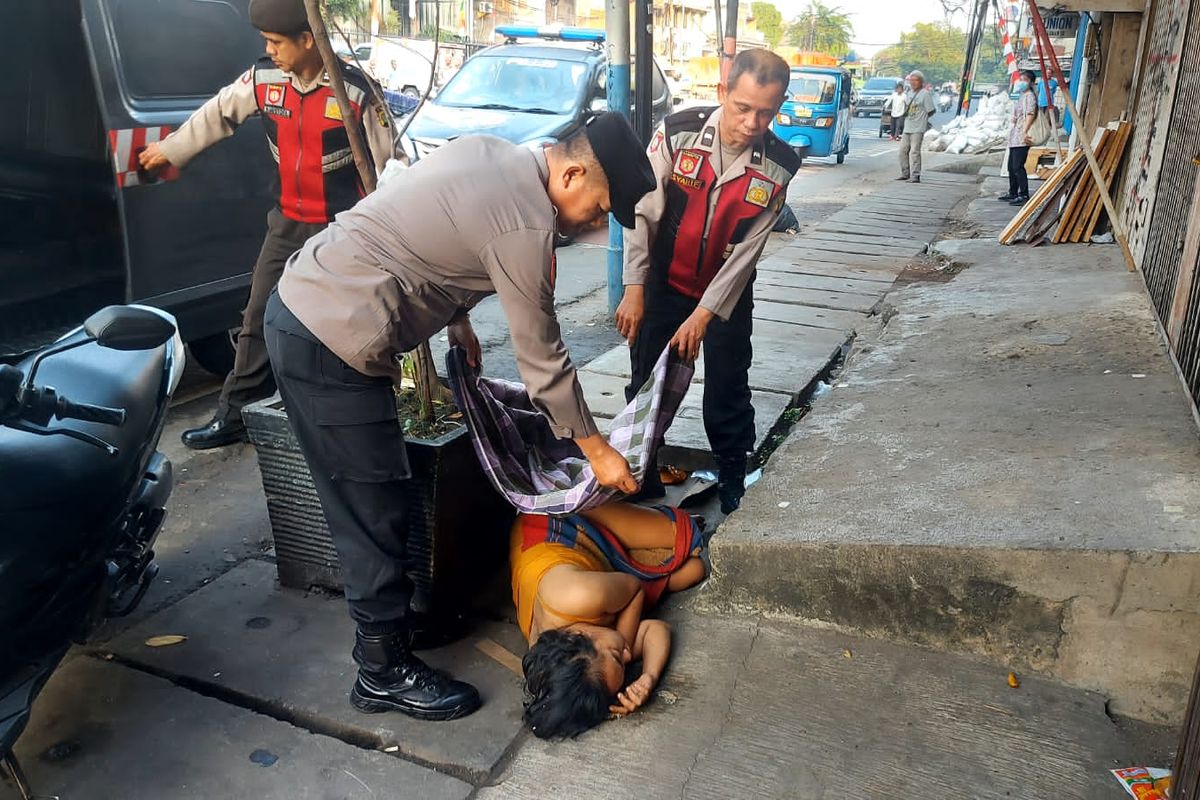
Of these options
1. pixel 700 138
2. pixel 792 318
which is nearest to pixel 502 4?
pixel 792 318

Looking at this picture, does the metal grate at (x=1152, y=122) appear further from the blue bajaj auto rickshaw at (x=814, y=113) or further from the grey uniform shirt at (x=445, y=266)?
the blue bajaj auto rickshaw at (x=814, y=113)

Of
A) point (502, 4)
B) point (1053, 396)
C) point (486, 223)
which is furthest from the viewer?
point (502, 4)

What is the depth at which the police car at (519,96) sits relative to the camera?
8727 mm

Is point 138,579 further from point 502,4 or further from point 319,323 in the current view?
point 502,4

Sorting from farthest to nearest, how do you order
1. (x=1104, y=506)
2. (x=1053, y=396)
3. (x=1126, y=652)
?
(x=1053, y=396), (x=1104, y=506), (x=1126, y=652)

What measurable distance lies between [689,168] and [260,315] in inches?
78.0

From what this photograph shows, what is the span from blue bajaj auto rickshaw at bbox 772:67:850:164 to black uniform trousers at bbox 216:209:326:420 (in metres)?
15.3

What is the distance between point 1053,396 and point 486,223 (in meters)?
2.45

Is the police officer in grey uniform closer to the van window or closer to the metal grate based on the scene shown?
the van window

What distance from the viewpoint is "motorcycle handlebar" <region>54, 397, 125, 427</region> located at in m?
1.84

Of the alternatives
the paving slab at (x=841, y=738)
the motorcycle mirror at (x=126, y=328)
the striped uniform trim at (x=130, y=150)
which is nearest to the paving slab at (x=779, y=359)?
the paving slab at (x=841, y=738)

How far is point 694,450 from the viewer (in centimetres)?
390

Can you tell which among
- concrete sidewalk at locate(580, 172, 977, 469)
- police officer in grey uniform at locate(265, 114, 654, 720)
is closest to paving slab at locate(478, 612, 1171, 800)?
police officer in grey uniform at locate(265, 114, 654, 720)

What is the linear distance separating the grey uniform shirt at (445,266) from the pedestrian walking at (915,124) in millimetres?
13425
